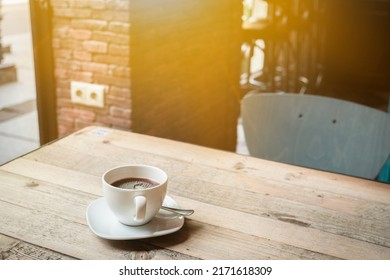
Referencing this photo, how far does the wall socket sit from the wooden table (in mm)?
1006

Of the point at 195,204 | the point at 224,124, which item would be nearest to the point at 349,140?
the point at 195,204

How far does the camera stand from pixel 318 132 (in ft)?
5.12

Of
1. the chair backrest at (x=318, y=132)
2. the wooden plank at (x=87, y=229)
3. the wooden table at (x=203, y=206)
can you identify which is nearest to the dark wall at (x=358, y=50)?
the chair backrest at (x=318, y=132)

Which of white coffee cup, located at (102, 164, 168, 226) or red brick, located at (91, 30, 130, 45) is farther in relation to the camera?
red brick, located at (91, 30, 130, 45)

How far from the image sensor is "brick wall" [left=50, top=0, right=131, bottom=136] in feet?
7.22

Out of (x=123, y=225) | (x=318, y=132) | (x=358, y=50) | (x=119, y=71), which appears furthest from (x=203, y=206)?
(x=358, y=50)

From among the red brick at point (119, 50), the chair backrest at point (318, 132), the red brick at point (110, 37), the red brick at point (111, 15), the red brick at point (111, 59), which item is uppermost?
the red brick at point (111, 15)

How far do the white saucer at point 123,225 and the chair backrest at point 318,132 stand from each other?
718mm

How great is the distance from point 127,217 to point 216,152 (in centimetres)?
46

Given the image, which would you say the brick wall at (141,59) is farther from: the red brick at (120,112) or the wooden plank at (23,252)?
the wooden plank at (23,252)

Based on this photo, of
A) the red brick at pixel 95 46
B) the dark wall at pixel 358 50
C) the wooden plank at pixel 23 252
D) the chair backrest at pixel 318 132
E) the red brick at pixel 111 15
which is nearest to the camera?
the wooden plank at pixel 23 252

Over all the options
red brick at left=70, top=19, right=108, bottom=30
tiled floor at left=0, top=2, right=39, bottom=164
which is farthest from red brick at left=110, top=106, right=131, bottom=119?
tiled floor at left=0, top=2, right=39, bottom=164

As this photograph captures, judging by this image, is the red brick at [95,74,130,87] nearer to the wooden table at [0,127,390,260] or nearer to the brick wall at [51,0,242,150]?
the brick wall at [51,0,242,150]

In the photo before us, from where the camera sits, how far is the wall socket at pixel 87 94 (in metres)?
2.34
